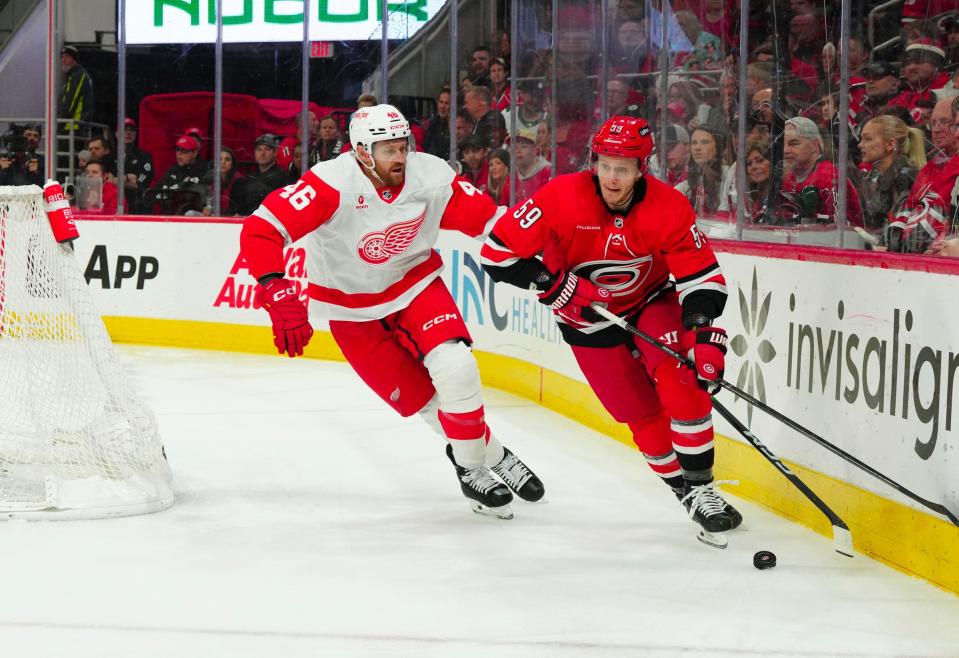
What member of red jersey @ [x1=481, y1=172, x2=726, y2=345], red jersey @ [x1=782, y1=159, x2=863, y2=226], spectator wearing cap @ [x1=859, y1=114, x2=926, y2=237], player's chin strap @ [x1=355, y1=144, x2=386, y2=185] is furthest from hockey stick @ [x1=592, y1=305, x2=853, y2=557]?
red jersey @ [x1=782, y1=159, x2=863, y2=226]

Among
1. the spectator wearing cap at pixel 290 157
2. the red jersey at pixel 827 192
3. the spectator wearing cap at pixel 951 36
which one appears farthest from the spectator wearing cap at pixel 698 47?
the spectator wearing cap at pixel 290 157

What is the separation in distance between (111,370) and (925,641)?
2.59m

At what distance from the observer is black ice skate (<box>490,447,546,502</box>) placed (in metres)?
4.30

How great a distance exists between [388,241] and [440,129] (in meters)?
4.37

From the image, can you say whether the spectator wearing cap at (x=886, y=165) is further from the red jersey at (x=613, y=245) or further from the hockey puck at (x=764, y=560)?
the hockey puck at (x=764, y=560)

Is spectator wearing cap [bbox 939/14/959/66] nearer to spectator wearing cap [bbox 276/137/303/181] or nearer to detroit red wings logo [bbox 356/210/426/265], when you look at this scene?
detroit red wings logo [bbox 356/210/426/265]

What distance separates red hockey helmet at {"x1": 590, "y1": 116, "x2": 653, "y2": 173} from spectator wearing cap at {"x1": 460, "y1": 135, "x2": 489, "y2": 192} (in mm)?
4333

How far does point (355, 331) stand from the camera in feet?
13.9

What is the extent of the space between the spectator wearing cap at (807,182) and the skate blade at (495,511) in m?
1.67

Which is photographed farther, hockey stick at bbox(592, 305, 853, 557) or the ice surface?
hockey stick at bbox(592, 305, 853, 557)

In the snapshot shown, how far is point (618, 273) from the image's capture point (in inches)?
154

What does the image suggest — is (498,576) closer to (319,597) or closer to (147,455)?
Answer: (319,597)

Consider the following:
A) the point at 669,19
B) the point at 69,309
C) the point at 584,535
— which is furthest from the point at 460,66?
the point at 584,535

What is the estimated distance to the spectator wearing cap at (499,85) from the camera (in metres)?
7.86
